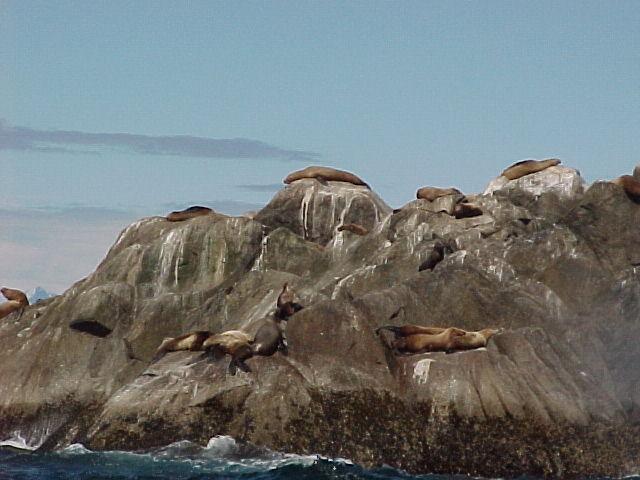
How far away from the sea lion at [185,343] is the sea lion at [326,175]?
10719mm

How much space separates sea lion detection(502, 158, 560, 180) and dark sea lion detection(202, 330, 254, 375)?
1249cm

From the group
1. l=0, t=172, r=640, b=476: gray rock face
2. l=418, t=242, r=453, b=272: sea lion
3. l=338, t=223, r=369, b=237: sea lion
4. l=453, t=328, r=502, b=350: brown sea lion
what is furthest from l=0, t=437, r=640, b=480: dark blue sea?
l=338, t=223, r=369, b=237: sea lion

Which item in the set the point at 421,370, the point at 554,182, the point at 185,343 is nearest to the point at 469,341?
the point at 421,370

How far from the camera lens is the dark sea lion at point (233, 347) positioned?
89.1 ft

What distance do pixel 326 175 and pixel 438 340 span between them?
12.4 m

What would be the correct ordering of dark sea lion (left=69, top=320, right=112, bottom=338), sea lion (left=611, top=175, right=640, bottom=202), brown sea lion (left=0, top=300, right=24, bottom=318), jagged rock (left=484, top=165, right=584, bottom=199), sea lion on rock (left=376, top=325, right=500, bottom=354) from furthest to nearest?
brown sea lion (left=0, top=300, right=24, bottom=318), jagged rock (left=484, top=165, right=584, bottom=199), sea lion (left=611, top=175, right=640, bottom=202), dark sea lion (left=69, top=320, right=112, bottom=338), sea lion on rock (left=376, top=325, right=500, bottom=354)

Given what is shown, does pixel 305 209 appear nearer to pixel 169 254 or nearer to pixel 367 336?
pixel 169 254

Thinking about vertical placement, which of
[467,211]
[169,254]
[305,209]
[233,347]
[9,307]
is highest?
[467,211]

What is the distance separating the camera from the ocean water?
24.4 m

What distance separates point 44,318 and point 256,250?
6.34 meters

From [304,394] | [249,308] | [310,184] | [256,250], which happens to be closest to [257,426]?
[304,394]

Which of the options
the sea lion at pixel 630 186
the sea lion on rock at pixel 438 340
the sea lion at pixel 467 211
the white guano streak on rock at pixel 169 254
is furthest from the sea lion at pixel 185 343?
the sea lion at pixel 630 186

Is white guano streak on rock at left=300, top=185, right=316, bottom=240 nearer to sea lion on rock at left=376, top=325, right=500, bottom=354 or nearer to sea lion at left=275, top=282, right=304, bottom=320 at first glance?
sea lion at left=275, top=282, right=304, bottom=320

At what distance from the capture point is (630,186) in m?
33.3
